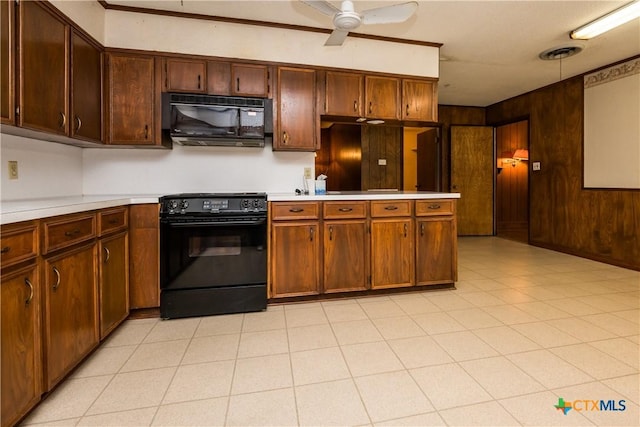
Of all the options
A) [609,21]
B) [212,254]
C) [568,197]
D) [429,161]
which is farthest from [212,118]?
[568,197]

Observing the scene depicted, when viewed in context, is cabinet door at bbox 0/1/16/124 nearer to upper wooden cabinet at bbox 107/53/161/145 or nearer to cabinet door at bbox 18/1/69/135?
cabinet door at bbox 18/1/69/135

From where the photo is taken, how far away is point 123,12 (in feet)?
9.02

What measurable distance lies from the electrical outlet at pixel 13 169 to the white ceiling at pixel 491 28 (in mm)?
1583

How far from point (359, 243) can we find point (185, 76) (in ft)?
6.94

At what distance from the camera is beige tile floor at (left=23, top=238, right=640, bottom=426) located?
1.45 m

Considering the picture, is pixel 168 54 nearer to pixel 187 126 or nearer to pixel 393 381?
pixel 187 126

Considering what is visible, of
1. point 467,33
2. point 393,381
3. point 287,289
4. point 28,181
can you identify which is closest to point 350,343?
point 393,381

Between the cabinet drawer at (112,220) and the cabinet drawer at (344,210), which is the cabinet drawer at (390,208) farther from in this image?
the cabinet drawer at (112,220)

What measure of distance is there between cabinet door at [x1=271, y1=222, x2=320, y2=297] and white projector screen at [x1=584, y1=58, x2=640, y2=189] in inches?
155

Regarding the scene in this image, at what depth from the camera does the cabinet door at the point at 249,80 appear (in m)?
2.90

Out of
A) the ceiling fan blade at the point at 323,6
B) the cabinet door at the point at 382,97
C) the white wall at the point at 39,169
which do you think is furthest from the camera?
the cabinet door at the point at 382,97

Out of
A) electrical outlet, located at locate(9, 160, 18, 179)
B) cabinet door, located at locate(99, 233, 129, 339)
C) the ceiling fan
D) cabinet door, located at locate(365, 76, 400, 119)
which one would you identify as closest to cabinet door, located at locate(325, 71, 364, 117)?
cabinet door, located at locate(365, 76, 400, 119)

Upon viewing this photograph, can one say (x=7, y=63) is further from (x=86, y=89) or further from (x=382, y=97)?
(x=382, y=97)

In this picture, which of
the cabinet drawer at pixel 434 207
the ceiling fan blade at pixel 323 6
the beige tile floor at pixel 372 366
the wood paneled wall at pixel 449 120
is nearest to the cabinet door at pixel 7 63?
the beige tile floor at pixel 372 366
